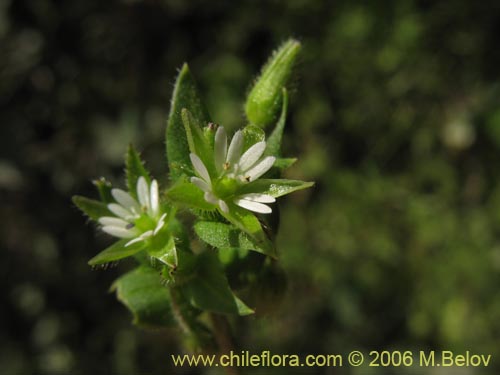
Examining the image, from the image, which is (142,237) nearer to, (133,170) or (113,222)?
(113,222)

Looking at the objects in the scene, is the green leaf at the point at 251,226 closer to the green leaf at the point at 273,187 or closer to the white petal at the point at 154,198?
the green leaf at the point at 273,187

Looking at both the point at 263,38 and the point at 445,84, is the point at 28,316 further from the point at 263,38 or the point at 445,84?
Result: the point at 445,84

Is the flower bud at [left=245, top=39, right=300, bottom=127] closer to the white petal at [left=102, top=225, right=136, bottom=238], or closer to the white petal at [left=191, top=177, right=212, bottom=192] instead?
the white petal at [left=191, top=177, right=212, bottom=192]

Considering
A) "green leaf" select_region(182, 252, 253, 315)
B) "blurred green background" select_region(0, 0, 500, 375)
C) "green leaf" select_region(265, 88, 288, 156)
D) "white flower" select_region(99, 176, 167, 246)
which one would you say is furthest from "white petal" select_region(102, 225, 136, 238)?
"blurred green background" select_region(0, 0, 500, 375)

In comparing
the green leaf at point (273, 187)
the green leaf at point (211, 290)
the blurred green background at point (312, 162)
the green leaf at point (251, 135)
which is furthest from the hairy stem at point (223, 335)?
the blurred green background at point (312, 162)

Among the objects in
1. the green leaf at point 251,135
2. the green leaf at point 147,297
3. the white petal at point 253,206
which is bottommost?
the green leaf at point 147,297

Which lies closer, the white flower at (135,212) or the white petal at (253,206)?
the white petal at (253,206)
